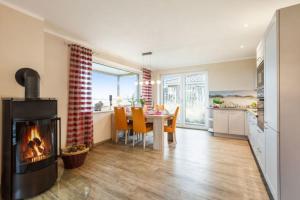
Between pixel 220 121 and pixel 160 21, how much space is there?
3660 mm

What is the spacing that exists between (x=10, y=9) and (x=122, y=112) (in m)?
2.77

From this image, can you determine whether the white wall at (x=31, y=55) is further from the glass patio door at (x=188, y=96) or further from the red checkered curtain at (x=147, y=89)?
the glass patio door at (x=188, y=96)

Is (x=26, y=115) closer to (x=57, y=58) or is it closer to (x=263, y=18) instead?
(x=57, y=58)

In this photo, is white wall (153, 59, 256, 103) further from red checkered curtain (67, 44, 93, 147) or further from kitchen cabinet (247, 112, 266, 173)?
red checkered curtain (67, 44, 93, 147)

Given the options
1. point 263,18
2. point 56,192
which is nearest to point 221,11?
point 263,18

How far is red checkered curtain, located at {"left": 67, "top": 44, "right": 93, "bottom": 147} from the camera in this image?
3.26 m

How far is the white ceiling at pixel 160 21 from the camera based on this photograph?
2140 mm

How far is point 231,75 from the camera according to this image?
519 cm

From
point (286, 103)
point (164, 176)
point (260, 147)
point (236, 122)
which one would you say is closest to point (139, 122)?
point (164, 176)

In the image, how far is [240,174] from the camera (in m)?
2.44

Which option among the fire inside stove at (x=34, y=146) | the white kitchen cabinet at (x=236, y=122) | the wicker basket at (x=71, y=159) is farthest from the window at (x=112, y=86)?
the white kitchen cabinet at (x=236, y=122)

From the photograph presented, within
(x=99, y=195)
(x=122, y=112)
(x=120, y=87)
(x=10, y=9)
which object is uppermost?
(x=10, y=9)

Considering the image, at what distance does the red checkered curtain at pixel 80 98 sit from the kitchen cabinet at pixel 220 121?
3754mm

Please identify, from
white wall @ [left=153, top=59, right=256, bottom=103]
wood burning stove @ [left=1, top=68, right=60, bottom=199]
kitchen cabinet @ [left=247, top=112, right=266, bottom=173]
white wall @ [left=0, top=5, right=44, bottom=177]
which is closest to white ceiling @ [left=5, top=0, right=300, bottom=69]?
white wall @ [left=0, top=5, right=44, bottom=177]
